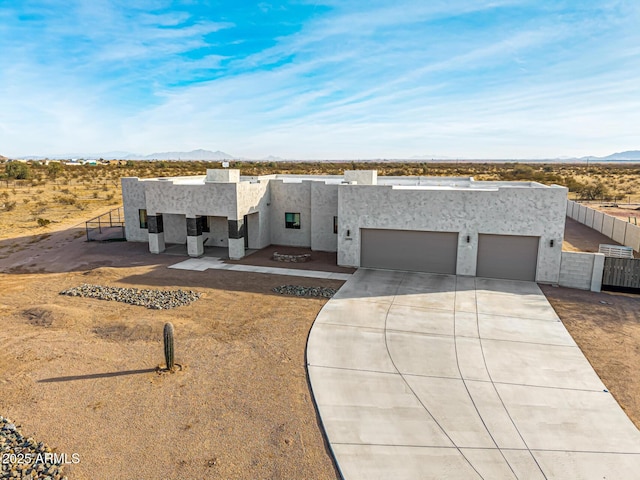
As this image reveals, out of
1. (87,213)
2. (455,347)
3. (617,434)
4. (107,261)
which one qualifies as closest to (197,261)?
(107,261)

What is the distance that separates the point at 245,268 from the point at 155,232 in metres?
7.18

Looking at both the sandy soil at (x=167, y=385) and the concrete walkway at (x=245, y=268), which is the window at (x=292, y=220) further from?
the sandy soil at (x=167, y=385)

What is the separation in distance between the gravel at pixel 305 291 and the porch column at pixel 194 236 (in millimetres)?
8285

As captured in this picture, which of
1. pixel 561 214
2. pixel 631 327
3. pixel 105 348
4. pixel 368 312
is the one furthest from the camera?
pixel 561 214

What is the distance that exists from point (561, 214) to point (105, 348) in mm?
19209

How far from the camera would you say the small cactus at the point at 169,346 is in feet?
36.9

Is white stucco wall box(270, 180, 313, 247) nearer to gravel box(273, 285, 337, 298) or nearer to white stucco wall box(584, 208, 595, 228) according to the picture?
gravel box(273, 285, 337, 298)

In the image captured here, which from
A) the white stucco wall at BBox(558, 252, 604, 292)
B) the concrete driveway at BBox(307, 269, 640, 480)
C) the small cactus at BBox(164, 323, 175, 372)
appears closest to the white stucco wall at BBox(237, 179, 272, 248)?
the concrete driveway at BBox(307, 269, 640, 480)

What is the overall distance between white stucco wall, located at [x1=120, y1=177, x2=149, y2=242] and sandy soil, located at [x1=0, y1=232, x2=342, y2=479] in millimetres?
10390

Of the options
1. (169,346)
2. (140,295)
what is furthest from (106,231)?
(169,346)

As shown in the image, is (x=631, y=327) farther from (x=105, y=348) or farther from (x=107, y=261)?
(x=107, y=261)

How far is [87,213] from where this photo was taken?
41.5 m

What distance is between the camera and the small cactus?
443 inches

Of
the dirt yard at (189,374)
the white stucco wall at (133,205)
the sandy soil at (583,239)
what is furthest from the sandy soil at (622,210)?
the white stucco wall at (133,205)
